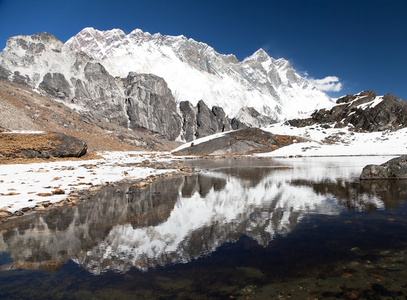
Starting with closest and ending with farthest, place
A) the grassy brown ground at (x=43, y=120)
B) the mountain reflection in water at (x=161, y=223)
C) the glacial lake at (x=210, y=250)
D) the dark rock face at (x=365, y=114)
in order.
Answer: the glacial lake at (x=210, y=250) < the mountain reflection in water at (x=161, y=223) < the grassy brown ground at (x=43, y=120) < the dark rock face at (x=365, y=114)

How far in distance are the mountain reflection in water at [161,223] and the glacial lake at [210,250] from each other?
40 mm

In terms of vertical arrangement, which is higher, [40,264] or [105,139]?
[105,139]

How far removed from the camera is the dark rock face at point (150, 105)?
17700 centimetres

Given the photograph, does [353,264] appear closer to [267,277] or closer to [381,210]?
[267,277]

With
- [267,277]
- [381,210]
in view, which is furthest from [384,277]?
[381,210]

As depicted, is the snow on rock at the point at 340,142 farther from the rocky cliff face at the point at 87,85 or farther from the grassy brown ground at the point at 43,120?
the rocky cliff face at the point at 87,85

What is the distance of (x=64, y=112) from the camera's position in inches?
3713

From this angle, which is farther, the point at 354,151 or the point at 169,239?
the point at 354,151

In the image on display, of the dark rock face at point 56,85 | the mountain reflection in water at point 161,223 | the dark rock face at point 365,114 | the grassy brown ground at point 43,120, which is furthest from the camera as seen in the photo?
the dark rock face at point 56,85

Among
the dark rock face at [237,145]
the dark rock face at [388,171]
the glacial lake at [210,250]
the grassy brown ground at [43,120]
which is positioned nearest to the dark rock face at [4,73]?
the grassy brown ground at [43,120]

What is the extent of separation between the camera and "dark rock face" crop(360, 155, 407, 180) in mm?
19656

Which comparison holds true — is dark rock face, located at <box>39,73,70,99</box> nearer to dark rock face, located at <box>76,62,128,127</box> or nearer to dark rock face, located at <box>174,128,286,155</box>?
dark rock face, located at <box>76,62,128,127</box>

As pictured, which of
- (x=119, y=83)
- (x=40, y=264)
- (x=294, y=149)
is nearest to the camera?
(x=40, y=264)

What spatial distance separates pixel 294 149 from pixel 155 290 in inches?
2631
